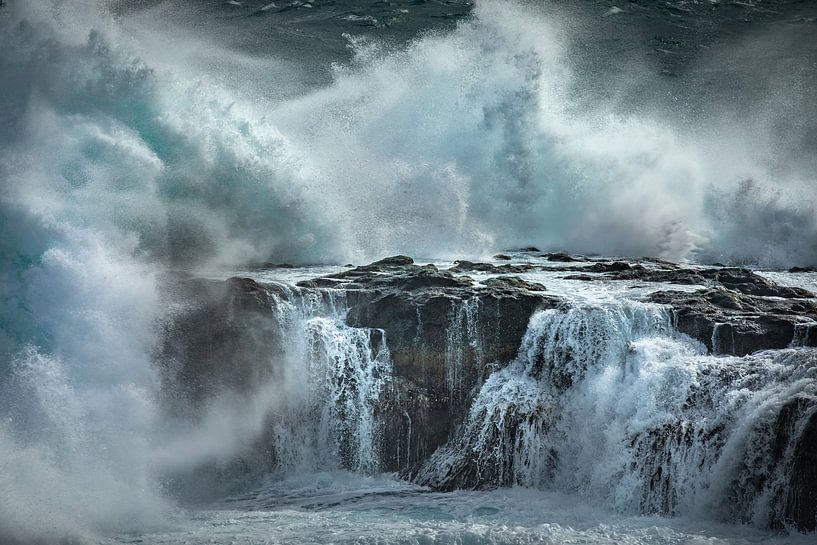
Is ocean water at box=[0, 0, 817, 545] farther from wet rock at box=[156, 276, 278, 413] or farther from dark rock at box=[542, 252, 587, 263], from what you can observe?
dark rock at box=[542, 252, 587, 263]

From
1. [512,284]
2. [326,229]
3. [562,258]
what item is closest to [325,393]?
[512,284]

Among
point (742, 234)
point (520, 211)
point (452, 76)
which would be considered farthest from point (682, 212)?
point (452, 76)

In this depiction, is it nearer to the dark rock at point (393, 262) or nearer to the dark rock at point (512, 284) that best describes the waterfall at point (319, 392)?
the dark rock at point (512, 284)

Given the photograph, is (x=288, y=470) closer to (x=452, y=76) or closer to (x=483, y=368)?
(x=483, y=368)

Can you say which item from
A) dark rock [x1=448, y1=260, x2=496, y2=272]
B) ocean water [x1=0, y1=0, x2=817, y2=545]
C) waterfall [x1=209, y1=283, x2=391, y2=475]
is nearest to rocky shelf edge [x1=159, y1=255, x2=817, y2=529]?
waterfall [x1=209, y1=283, x2=391, y2=475]

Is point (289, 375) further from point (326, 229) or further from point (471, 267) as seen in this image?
point (326, 229)

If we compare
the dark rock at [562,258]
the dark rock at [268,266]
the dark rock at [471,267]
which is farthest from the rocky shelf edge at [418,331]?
the dark rock at [562,258]
